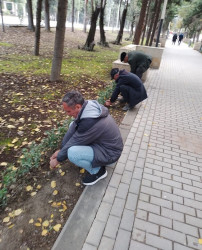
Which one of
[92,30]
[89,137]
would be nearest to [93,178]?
[89,137]

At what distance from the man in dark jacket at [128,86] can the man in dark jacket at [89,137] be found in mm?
2507

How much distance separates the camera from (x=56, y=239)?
7.09 feet

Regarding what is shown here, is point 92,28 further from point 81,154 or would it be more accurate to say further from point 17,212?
point 17,212

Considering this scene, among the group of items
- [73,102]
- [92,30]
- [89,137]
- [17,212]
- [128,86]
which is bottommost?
[17,212]

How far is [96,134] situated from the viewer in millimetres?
2445

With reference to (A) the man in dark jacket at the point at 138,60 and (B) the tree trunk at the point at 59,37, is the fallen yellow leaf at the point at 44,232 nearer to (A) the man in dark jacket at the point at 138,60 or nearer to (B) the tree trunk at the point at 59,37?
(B) the tree trunk at the point at 59,37

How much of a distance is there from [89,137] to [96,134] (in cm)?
9

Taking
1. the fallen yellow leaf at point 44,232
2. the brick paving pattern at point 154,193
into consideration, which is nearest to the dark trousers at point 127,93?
the brick paving pattern at point 154,193

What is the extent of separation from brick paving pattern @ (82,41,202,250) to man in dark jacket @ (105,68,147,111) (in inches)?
20.1

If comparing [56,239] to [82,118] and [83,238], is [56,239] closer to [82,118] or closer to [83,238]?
[83,238]

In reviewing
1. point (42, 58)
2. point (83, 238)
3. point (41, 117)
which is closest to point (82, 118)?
point (83, 238)

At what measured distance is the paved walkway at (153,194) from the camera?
221 centimetres

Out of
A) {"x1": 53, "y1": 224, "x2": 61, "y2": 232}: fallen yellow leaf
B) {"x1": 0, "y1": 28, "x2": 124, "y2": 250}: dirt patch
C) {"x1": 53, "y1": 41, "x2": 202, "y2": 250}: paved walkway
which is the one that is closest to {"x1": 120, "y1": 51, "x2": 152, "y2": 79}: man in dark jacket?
{"x1": 0, "y1": 28, "x2": 124, "y2": 250}: dirt patch

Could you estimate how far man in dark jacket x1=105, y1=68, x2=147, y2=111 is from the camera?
4.89 m
